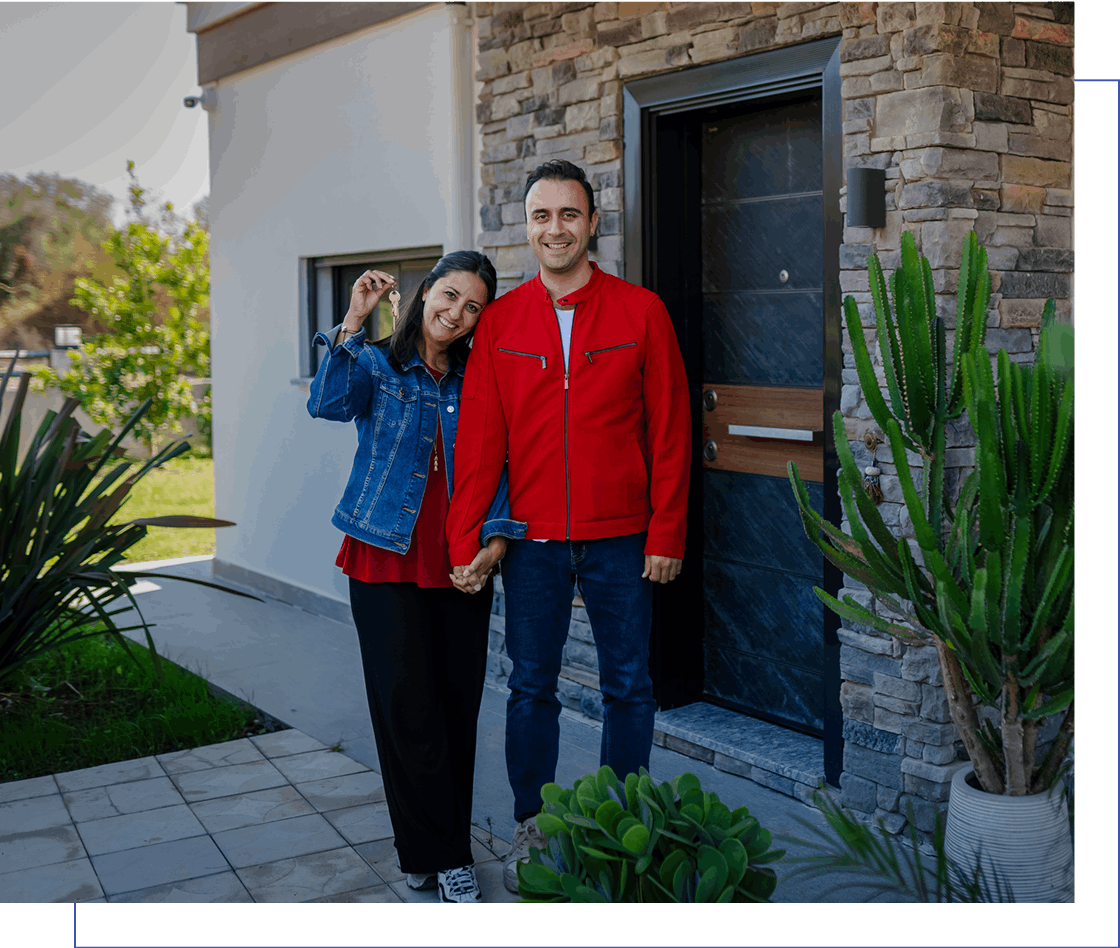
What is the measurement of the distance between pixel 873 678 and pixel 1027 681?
80 cm

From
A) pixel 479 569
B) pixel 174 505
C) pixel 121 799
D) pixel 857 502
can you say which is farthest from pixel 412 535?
pixel 174 505

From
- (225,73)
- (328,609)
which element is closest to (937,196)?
(328,609)

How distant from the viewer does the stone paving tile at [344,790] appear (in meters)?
3.64

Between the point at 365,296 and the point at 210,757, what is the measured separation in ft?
6.82

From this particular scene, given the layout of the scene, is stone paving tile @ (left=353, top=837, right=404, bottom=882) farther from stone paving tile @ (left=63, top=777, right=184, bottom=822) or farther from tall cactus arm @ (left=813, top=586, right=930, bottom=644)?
tall cactus arm @ (left=813, top=586, right=930, bottom=644)

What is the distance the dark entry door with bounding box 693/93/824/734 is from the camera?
148 inches

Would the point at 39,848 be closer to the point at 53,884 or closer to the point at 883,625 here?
the point at 53,884

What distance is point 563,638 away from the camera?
3.05 m

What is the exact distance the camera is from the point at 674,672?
13.7 feet

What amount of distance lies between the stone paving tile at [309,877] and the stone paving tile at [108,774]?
929 millimetres

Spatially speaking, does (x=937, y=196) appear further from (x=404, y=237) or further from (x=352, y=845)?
(x=404, y=237)

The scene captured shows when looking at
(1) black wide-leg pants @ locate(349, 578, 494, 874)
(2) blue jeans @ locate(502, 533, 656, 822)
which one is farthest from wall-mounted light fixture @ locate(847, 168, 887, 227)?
(1) black wide-leg pants @ locate(349, 578, 494, 874)

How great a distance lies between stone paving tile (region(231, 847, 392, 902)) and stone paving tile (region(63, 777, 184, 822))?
0.66 meters

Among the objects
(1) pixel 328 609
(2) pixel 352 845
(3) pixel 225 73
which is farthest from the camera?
(3) pixel 225 73
